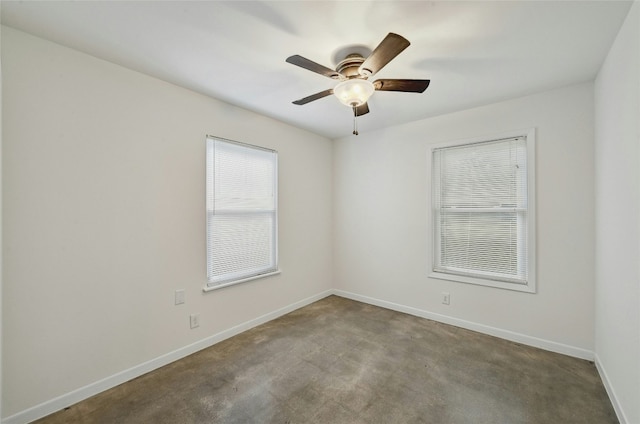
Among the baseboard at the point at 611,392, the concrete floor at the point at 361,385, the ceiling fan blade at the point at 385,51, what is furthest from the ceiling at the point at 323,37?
the concrete floor at the point at 361,385

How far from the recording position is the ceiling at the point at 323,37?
152cm

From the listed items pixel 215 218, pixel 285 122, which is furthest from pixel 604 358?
pixel 285 122

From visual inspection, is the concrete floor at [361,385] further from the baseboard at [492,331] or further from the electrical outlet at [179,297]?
the electrical outlet at [179,297]

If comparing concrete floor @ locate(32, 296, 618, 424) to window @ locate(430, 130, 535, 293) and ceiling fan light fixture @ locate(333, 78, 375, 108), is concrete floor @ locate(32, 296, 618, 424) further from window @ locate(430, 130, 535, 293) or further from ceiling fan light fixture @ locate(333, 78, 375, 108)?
ceiling fan light fixture @ locate(333, 78, 375, 108)

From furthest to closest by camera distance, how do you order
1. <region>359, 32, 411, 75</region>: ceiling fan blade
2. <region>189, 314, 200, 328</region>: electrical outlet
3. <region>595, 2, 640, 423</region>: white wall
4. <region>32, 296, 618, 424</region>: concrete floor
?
<region>189, 314, 200, 328</region>: electrical outlet
<region>32, 296, 618, 424</region>: concrete floor
<region>595, 2, 640, 423</region>: white wall
<region>359, 32, 411, 75</region>: ceiling fan blade

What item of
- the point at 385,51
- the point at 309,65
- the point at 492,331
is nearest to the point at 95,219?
the point at 309,65

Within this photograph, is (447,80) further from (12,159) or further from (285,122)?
(12,159)

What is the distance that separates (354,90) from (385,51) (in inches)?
15.0

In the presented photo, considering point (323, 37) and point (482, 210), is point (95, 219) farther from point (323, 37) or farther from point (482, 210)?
point (482, 210)

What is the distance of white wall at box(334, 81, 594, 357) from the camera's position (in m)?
2.44

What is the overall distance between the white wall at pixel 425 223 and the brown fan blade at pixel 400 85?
4.91ft

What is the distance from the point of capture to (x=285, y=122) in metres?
3.47

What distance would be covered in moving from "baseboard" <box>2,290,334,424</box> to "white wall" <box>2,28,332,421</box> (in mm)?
39

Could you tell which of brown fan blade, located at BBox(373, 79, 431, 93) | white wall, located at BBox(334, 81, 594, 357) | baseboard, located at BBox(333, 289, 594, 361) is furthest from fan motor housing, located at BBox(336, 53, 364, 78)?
baseboard, located at BBox(333, 289, 594, 361)
